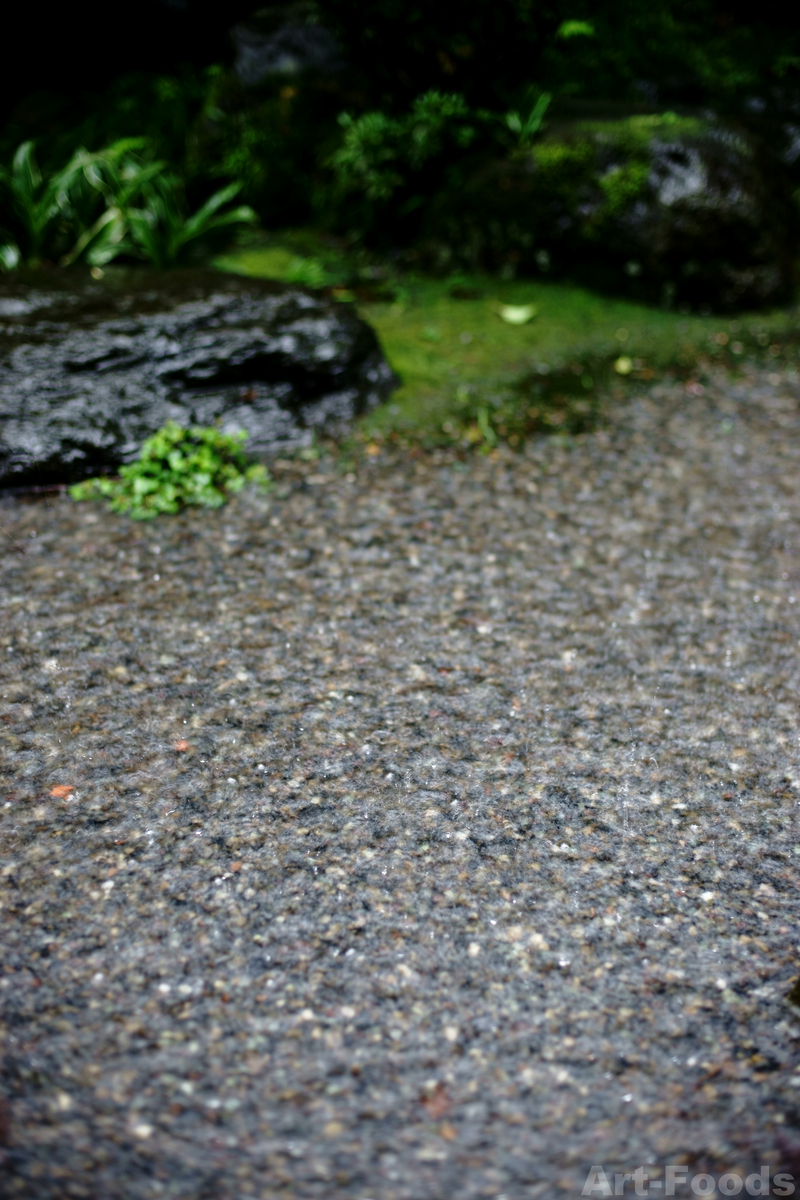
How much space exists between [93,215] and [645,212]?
120 inches

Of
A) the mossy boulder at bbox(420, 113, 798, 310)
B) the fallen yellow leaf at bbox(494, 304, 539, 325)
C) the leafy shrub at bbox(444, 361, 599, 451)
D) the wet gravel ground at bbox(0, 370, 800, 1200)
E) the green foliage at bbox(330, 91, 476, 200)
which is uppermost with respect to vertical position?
the green foliage at bbox(330, 91, 476, 200)

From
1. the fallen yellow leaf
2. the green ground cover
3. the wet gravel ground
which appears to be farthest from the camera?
the fallen yellow leaf

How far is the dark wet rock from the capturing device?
298cm

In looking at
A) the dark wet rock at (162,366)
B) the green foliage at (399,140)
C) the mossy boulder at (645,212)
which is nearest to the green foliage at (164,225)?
the dark wet rock at (162,366)

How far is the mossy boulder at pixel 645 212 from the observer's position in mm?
4273

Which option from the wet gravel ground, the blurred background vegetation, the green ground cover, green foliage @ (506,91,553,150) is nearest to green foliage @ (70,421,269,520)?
the wet gravel ground

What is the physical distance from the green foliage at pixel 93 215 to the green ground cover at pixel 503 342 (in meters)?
0.38

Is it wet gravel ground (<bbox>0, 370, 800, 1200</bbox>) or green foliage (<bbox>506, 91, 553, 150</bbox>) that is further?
green foliage (<bbox>506, 91, 553, 150</bbox>)

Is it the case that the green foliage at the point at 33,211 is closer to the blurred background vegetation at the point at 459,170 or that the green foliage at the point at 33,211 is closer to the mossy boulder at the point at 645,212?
the blurred background vegetation at the point at 459,170

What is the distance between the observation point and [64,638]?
229 cm

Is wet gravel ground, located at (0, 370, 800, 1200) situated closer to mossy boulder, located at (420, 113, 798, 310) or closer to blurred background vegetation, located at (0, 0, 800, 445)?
blurred background vegetation, located at (0, 0, 800, 445)

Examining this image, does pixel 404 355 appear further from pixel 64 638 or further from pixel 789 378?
pixel 64 638

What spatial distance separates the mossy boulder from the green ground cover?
0.49ft


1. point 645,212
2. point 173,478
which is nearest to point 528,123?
point 645,212
